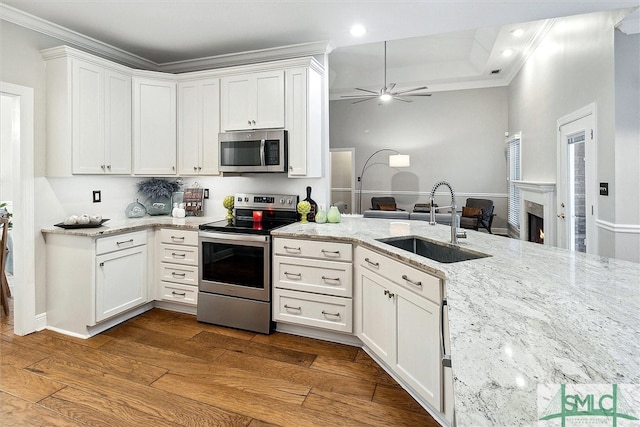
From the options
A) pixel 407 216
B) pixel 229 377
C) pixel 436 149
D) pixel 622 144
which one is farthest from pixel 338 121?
pixel 229 377

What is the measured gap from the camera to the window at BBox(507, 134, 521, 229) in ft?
21.3

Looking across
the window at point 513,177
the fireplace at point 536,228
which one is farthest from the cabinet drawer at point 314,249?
the window at point 513,177

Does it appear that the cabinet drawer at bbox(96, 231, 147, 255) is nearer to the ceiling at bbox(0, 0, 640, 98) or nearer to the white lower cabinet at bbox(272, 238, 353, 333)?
the white lower cabinet at bbox(272, 238, 353, 333)

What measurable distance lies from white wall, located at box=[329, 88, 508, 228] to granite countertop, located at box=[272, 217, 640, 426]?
6162 mm

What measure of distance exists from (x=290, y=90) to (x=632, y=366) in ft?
10.1

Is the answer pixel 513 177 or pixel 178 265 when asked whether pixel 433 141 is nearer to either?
pixel 513 177

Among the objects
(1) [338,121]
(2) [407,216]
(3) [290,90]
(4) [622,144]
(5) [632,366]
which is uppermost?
(1) [338,121]

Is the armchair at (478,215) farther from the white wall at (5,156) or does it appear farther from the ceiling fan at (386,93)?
the white wall at (5,156)

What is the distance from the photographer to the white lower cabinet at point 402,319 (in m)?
1.82

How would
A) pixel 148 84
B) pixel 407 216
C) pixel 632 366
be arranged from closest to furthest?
pixel 632 366 < pixel 148 84 < pixel 407 216

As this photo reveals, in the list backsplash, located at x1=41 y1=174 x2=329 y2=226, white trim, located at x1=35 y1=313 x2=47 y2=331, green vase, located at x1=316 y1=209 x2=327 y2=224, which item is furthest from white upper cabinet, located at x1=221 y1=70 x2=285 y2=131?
white trim, located at x1=35 y1=313 x2=47 y2=331

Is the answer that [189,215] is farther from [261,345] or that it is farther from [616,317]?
[616,317]

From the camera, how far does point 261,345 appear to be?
281cm

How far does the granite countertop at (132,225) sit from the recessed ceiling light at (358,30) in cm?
231
